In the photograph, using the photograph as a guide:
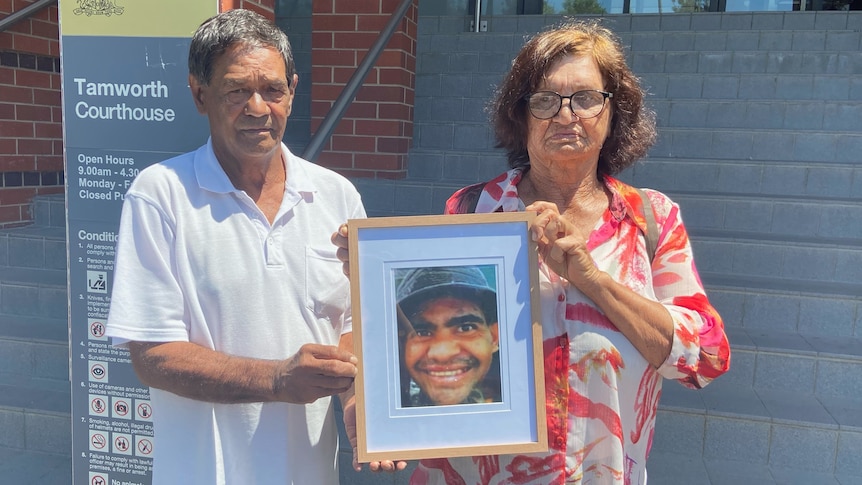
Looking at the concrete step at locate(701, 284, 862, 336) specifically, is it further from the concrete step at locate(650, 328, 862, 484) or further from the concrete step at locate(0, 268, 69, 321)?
the concrete step at locate(0, 268, 69, 321)

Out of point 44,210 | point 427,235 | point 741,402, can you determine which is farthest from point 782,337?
point 44,210

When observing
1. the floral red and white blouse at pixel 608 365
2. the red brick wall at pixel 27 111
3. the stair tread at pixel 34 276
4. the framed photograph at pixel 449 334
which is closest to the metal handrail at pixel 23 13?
the red brick wall at pixel 27 111

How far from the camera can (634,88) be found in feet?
5.26

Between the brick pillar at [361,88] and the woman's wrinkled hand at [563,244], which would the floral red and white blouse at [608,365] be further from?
the brick pillar at [361,88]

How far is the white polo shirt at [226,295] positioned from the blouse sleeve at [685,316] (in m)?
0.79

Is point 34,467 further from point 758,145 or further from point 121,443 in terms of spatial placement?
point 758,145

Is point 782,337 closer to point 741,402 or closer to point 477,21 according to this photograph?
point 741,402

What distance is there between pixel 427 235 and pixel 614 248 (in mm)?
479

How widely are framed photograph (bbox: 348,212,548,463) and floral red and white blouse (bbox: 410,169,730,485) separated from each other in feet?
0.40

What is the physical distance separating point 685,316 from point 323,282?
868 mm

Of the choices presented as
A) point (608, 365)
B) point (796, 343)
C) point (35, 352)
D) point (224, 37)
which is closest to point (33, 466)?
point (35, 352)

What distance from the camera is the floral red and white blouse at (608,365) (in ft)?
4.81

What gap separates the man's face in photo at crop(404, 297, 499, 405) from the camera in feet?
4.53

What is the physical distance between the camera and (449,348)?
139 cm
